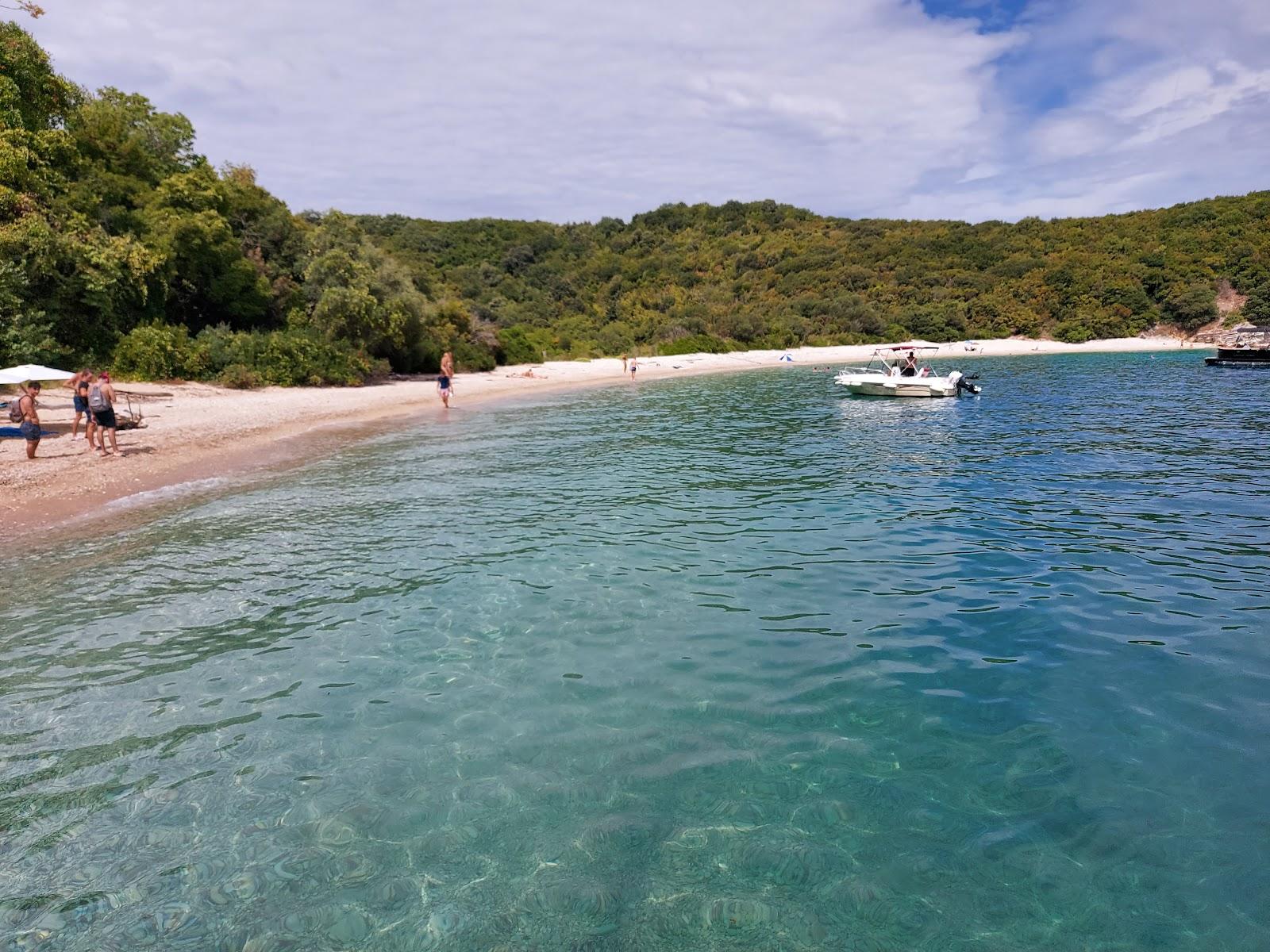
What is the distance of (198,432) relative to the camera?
23078 millimetres

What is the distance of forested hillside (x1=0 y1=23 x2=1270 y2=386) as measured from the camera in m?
29.5

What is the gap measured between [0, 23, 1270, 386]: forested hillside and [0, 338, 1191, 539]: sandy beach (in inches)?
126

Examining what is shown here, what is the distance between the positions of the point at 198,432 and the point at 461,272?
236 ft

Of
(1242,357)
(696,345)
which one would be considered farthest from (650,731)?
(696,345)

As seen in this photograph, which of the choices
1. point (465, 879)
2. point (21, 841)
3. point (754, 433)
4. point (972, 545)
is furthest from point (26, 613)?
point (754, 433)

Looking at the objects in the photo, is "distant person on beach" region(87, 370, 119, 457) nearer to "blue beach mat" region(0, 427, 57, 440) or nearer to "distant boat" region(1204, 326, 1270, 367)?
"blue beach mat" region(0, 427, 57, 440)

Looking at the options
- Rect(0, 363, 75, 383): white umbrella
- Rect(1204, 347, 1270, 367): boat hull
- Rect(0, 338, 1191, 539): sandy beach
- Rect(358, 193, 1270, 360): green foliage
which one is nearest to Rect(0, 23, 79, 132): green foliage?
Rect(0, 338, 1191, 539): sandy beach

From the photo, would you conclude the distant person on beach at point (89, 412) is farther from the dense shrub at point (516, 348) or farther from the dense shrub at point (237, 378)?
the dense shrub at point (516, 348)

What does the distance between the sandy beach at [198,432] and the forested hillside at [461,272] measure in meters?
3.20

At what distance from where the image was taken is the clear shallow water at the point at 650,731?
4.10 metres

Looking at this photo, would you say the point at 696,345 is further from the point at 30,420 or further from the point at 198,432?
the point at 30,420

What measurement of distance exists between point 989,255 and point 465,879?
10766 centimetres

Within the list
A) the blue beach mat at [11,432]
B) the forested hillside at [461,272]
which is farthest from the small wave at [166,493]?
the forested hillside at [461,272]

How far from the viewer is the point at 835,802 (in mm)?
4961
